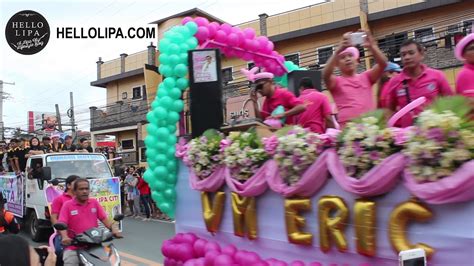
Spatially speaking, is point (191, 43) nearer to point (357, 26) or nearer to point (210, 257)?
point (210, 257)

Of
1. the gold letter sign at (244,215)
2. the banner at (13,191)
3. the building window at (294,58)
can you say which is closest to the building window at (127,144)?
the building window at (294,58)

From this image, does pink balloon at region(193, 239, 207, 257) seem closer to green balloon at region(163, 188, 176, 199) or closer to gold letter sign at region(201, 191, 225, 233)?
gold letter sign at region(201, 191, 225, 233)

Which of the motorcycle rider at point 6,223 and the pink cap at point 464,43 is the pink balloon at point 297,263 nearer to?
the pink cap at point 464,43

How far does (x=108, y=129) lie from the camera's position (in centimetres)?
2995

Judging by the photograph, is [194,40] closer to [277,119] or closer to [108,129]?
[277,119]

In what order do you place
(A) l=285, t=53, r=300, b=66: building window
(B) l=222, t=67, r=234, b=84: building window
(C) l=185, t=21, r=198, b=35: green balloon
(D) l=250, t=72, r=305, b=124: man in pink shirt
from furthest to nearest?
(B) l=222, t=67, r=234, b=84: building window
(A) l=285, t=53, r=300, b=66: building window
(C) l=185, t=21, r=198, b=35: green balloon
(D) l=250, t=72, r=305, b=124: man in pink shirt

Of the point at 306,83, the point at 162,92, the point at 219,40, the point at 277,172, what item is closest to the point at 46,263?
the point at 277,172

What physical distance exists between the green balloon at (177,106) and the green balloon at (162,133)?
262 mm

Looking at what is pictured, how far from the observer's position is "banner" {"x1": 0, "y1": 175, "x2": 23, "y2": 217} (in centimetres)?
1119

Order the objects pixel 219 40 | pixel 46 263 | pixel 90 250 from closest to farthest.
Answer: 1. pixel 46 263
2. pixel 90 250
3. pixel 219 40

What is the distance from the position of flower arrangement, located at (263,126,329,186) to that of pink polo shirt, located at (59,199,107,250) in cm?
233

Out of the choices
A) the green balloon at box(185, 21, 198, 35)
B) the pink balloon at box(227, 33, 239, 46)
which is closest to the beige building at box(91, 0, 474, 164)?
the pink balloon at box(227, 33, 239, 46)

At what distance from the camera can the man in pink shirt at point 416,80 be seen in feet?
11.9

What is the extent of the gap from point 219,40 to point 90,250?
10.4ft
